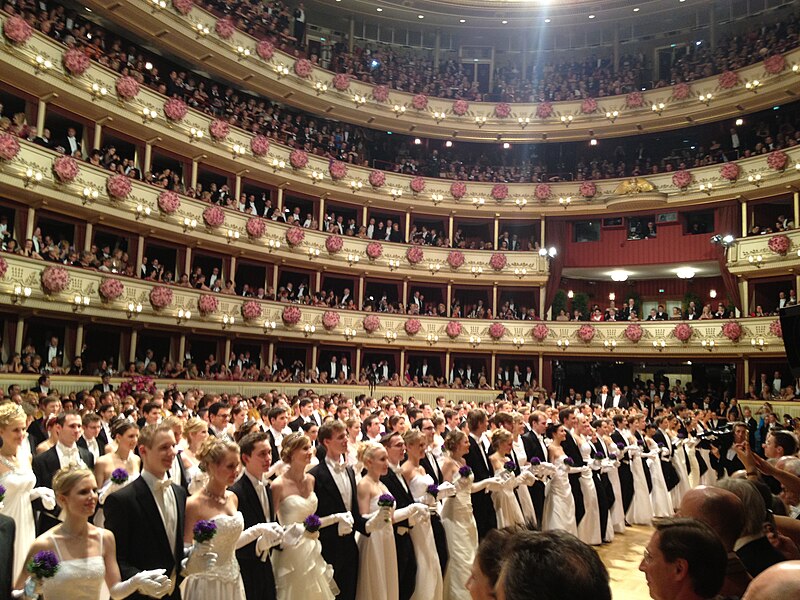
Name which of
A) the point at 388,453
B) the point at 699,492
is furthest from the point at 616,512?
the point at 699,492

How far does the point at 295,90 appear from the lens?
81.2ft

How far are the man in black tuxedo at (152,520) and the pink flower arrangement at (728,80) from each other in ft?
84.2

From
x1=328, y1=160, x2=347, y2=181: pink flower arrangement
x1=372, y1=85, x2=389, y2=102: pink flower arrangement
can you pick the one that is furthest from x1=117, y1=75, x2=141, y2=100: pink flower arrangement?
x1=372, y1=85, x2=389, y2=102: pink flower arrangement

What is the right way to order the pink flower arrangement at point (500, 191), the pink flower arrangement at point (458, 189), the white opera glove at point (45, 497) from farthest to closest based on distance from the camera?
the pink flower arrangement at point (500, 191)
the pink flower arrangement at point (458, 189)
the white opera glove at point (45, 497)

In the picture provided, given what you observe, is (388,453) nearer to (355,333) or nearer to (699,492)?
(699,492)

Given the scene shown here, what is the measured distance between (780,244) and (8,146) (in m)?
23.1

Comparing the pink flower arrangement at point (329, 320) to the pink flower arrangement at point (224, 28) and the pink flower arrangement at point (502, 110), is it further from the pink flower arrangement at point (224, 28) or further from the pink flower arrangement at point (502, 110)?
the pink flower arrangement at point (502, 110)

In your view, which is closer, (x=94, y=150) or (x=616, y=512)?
(x=616, y=512)

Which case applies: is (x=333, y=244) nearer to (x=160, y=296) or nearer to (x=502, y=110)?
(x=160, y=296)

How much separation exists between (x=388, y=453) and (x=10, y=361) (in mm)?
13936

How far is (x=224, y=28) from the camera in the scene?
22094mm

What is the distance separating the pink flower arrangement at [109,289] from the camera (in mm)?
17828

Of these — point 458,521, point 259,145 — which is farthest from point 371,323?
point 458,521

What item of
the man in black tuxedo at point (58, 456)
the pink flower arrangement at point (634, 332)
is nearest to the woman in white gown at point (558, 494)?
the man in black tuxedo at point (58, 456)
